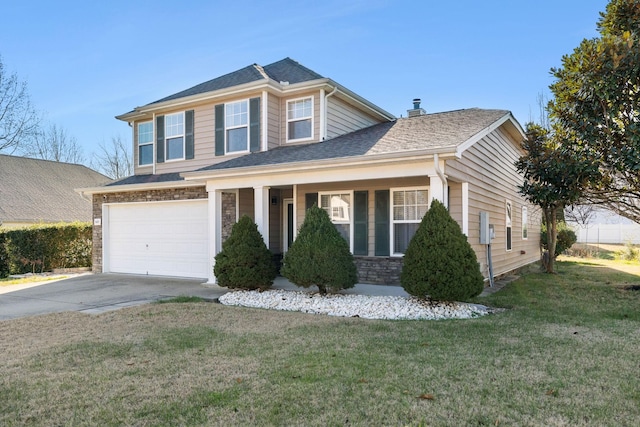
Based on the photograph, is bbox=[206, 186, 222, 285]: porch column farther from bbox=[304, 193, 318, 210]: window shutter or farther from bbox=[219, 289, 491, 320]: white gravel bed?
bbox=[304, 193, 318, 210]: window shutter

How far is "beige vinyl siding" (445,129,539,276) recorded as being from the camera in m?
9.75

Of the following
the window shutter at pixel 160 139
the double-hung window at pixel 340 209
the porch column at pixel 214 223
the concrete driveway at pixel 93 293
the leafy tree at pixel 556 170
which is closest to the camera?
the concrete driveway at pixel 93 293

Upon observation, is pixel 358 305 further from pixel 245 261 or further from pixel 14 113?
pixel 14 113

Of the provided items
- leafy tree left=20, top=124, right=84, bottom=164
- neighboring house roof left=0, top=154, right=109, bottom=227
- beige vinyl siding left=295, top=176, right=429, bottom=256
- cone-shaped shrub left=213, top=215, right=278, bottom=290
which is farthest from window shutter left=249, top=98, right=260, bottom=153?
leafy tree left=20, top=124, right=84, bottom=164

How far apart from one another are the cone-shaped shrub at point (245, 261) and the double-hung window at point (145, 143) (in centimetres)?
648

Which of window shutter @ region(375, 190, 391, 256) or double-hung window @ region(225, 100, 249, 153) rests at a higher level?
double-hung window @ region(225, 100, 249, 153)

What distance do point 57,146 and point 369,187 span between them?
99.3 ft

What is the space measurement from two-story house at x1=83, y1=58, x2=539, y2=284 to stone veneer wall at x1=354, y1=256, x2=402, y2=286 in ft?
0.08

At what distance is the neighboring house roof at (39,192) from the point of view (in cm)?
1938

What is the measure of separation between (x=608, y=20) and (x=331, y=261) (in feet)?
25.1

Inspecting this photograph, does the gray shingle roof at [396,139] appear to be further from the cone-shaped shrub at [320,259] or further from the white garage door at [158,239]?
the white garage door at [158,239]

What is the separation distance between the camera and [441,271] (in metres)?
7.16

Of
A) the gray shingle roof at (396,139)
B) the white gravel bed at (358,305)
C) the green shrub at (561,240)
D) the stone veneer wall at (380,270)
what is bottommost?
the white gravel bed at (358,305)

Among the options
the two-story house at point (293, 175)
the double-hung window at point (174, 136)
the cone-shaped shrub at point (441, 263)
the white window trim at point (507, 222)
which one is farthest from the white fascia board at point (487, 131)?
the double-hung window at point (174, 136)
